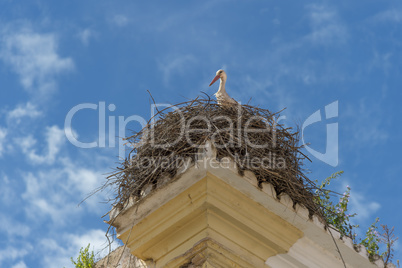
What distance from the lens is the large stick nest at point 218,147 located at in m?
6.24

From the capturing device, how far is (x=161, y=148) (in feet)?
21.4

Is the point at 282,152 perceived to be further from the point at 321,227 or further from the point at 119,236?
the point at 119,236

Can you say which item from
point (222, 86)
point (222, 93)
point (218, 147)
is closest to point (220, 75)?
point (222, 86)

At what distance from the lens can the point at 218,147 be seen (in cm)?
616

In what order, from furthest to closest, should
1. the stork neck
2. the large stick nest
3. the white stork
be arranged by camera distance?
1. the stork neck
2. the white stork
3. the large stick nest

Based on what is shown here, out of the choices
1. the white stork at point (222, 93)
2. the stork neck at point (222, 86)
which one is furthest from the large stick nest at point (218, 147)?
the stork neck at point (222, 86)

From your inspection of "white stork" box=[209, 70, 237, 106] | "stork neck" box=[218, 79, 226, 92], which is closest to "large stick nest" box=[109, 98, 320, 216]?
"white stork" box=[209, 70, 237, 106]

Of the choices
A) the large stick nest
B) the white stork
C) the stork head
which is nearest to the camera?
the large stick nest

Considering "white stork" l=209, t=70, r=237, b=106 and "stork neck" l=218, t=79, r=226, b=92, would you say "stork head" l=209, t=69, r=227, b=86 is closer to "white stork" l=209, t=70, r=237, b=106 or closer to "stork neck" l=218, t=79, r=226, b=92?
"white stork" l=209, t=70, r=237, b=106

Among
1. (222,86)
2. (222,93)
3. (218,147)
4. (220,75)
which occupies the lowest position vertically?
(218,147)

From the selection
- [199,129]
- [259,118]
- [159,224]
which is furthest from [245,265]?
[259,118]

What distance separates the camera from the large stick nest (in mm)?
6238

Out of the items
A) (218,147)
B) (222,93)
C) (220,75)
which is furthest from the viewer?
(220,75)

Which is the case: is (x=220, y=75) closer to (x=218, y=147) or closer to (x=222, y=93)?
(x=222, y=93)
